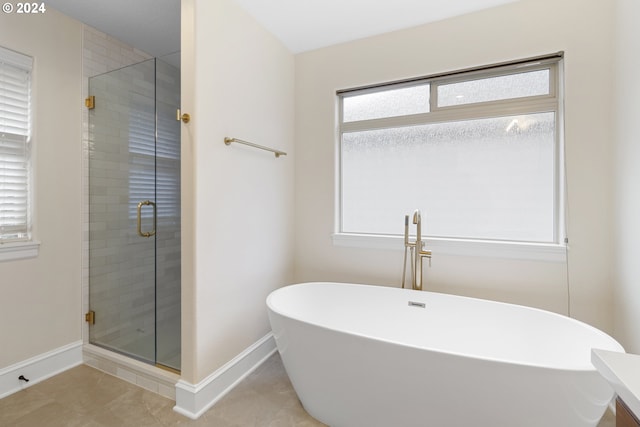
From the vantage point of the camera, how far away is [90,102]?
2213mm

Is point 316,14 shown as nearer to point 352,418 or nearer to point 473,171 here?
point 473,171

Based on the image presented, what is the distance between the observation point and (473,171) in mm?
2197

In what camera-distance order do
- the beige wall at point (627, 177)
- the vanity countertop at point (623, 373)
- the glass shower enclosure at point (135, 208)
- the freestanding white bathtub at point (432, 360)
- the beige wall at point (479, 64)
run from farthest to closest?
the glass shower enclosure at point (135, 208) → the beige wall at point (479, 64) → the beige wall at point (627, 177) → the freestanding white bathtub at point (432, 360) → the vanity countertop at point (623, 373)

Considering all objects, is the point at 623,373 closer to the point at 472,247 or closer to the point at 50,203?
the point at 472,247

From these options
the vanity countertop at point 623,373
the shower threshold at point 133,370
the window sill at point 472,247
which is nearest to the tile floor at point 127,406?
the shower threshold at point 133,370

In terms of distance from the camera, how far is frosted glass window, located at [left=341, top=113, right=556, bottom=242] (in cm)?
204

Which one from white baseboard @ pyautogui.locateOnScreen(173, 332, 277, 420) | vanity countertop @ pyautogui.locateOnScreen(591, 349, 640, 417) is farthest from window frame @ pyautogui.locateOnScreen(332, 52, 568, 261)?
vanity countertop @ pyautogui.locateOnScreen(591, 349, 640, 417)

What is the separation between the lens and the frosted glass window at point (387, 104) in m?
2.36

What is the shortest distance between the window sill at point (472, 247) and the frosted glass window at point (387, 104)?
1040 mm

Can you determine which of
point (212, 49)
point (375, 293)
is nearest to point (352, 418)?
point (375, 293)

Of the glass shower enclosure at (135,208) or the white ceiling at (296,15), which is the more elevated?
the white ceiling at (296,15)

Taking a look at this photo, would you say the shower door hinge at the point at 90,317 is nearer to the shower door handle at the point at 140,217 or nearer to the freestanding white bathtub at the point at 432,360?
the shower door handle at the point at 140,217

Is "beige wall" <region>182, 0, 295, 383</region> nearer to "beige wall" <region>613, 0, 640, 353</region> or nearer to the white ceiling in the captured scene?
the white ceiling

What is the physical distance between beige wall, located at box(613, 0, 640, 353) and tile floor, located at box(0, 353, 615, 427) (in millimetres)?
564
